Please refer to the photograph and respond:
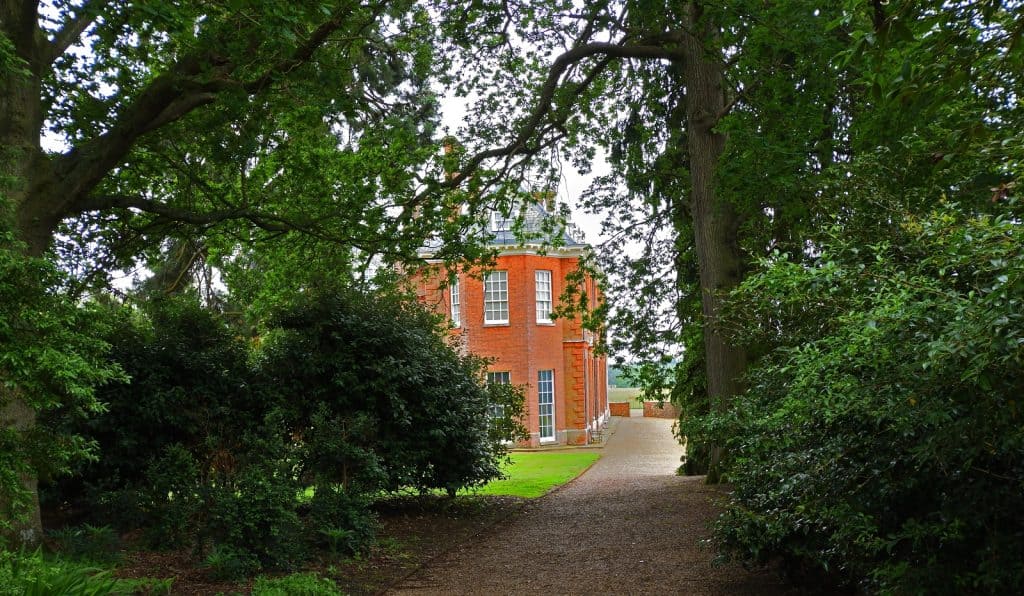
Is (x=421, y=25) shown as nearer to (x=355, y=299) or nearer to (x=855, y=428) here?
(x=355, y=299)

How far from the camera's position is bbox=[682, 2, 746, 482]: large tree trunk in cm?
1374

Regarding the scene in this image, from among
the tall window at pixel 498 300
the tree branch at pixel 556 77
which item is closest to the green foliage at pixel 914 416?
the tree branch at pixel 556 77

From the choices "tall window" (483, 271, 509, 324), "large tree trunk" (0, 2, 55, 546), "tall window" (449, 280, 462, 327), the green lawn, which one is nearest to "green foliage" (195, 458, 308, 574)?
"large tree trunk" (0, 2, 55, 546)

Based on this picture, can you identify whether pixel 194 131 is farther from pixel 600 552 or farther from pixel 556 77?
pixel 600 552

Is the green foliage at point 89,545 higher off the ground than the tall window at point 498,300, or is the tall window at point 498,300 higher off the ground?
the tall window at point 498,300

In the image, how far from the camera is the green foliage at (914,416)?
4.31 metres

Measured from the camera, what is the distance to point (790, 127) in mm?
11016

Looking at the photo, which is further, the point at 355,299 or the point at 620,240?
the point at 620,240

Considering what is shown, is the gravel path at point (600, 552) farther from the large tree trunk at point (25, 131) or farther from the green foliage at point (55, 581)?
the large tree trunk at point (25, 131)

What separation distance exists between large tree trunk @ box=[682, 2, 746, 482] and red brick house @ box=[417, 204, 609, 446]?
16878 millimetres

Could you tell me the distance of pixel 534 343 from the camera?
32.3 meters

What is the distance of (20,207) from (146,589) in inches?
162

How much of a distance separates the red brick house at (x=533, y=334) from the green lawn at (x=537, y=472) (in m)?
2.95

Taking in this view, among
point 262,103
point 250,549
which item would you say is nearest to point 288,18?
point 262,103
